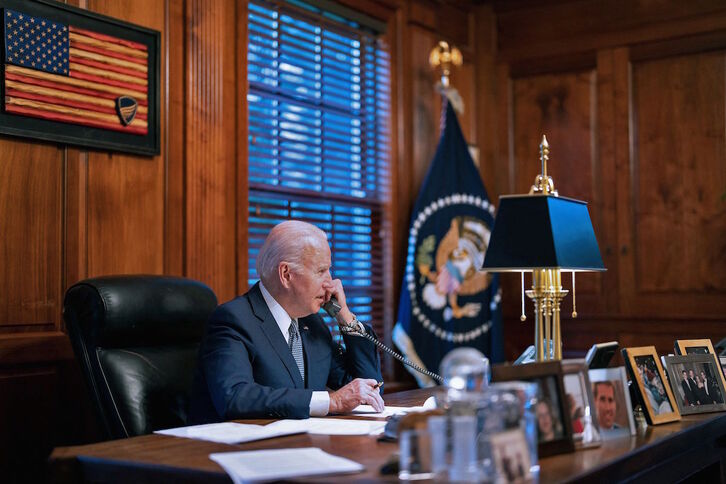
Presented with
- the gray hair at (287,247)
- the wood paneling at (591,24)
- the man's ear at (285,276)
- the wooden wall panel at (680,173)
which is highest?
the wood paneling at (591,24)

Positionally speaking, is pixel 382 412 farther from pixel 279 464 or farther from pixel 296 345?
pixel 279 464

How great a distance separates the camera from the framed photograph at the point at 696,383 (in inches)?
92.5

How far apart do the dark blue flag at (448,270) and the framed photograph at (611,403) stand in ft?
8.29

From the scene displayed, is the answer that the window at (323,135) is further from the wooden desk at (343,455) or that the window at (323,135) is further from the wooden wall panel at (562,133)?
the wooden desk at (343,455)

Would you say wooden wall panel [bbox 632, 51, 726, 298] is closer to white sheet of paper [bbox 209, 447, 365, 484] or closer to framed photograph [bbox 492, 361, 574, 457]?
framed photograph [bbox 492, 361, 574, 457]

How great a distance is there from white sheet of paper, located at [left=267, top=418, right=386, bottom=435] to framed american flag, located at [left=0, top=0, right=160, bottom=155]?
1.43m

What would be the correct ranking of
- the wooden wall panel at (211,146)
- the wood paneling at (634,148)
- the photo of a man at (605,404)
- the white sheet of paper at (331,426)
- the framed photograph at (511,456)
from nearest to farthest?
the framed photograph at (511,456) → the photo of a man at (605,404) → the white sheet of paper at (331,426) → the wooden wall panel at (211,146) → the wood paneling at (634,148)

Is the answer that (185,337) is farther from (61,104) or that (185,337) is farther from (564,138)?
(564,138)

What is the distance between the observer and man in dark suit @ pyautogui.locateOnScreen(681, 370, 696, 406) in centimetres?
236

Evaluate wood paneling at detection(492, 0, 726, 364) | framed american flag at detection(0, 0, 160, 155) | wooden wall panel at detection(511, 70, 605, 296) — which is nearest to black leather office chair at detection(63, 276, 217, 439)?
framed american flag at detection(0, 0, 160, 155)

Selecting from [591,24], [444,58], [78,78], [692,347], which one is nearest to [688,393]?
[692,347]

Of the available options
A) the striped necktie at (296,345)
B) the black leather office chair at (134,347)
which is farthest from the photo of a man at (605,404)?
the black leather office chair at (134,347)

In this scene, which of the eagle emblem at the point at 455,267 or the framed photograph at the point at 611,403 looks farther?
the eagle emblem at the point at 455,267

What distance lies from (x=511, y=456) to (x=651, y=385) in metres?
0.91
